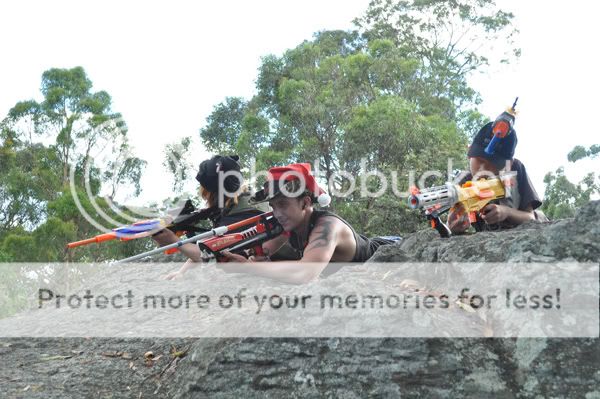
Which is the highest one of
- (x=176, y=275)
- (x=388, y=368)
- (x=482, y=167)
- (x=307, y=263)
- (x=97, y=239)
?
(x=482, y=167)

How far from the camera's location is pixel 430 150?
682 inches

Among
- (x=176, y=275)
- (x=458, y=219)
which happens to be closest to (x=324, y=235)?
(x=458, y=219)

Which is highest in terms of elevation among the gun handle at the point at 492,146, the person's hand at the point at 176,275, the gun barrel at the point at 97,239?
the gun handle at the point at 492,146

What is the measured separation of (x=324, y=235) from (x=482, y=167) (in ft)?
4.36

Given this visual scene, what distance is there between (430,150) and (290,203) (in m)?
13.7

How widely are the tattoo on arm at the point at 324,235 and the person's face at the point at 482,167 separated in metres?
1.17

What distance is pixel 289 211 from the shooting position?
13.5 ft

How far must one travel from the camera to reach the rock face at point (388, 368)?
265cm

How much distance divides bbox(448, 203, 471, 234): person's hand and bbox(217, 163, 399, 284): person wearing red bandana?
23.8 inches

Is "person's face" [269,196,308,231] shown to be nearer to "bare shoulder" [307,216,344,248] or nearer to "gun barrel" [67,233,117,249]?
"bare shoulder" [307,216,344,248]

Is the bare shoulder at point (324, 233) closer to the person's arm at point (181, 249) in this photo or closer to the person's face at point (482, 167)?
the person's face at point (482, 167)

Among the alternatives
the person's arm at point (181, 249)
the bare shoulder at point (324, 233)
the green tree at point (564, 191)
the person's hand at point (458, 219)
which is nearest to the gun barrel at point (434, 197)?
the person's hand at point (458, 219)

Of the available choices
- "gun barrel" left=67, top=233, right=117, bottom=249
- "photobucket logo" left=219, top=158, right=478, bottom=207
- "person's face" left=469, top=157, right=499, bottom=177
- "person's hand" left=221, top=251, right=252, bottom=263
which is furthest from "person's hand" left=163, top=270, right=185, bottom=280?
"photobucket logo" left=219, top=158, right=478, bottom=207

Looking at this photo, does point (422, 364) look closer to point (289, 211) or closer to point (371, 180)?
point (289, 211)
